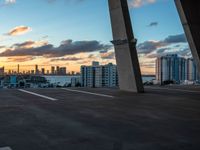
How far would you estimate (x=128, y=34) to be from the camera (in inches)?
576

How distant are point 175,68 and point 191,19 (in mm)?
19318

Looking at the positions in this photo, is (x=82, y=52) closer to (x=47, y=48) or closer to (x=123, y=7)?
(x=47, y=48)

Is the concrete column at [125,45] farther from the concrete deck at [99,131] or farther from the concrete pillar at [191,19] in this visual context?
the concrete deck at [99,131]

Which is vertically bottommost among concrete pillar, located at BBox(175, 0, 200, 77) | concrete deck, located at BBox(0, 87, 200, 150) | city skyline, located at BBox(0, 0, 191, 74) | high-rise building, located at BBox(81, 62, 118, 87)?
concrete deck, located at BBox(0, 87, 200, 150)

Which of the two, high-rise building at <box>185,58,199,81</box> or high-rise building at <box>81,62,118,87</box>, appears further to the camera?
high-rise building at <box>185,58,199,81</box>

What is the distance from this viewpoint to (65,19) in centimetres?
2658

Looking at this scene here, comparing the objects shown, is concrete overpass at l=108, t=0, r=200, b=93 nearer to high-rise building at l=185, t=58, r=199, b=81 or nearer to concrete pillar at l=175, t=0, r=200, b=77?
concrete pillar at l=175, t=0, r=200, b=77

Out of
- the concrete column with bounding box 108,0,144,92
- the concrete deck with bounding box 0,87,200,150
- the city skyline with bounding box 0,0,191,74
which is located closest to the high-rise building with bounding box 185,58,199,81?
the city skyline with bounding box 0,0,191,74

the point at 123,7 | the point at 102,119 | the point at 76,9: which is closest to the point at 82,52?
the point at 76,9

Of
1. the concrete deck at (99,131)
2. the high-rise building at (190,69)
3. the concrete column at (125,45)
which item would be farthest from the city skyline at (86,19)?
the concrete deck at (99,131)

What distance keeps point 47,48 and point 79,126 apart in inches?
1729

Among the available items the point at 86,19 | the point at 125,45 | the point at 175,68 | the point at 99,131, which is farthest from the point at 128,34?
the point at 175,68

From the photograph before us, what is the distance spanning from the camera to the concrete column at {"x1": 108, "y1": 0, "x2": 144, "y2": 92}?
14.7 meters

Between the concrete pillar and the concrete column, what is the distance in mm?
3676
